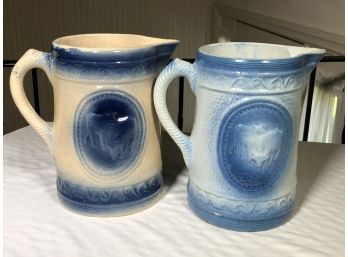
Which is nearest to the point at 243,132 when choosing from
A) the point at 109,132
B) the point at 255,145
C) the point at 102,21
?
the point at 255,145

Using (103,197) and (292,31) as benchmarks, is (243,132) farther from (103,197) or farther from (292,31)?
(292,31)

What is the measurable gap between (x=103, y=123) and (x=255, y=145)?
13 cm

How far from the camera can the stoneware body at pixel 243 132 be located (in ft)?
1.39

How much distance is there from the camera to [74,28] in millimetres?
2086

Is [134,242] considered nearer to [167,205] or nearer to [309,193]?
[167,205]

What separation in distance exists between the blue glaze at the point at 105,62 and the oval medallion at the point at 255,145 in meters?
0.09

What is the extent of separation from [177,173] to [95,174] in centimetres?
13

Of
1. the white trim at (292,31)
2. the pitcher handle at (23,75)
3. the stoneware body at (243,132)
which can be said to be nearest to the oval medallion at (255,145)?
the stoneware body at (243,132)

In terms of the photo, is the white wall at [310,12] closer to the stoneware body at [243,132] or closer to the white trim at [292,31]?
the white trim at [292,31]

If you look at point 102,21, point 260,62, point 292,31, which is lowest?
point 102,21

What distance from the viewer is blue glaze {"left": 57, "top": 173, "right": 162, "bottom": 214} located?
0.48 m

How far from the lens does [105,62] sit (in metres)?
0.44

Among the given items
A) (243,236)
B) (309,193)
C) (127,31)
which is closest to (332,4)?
(309,193)

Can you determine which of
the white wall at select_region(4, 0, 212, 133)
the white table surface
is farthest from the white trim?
the white table surface
